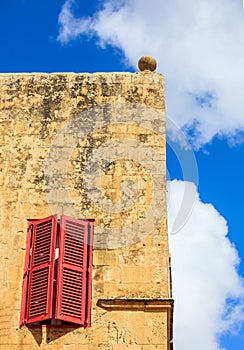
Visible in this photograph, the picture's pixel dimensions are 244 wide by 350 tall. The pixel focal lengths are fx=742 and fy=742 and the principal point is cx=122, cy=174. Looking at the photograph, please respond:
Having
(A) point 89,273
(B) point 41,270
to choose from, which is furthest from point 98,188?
(B) point 41,270

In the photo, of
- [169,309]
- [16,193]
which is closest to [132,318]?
[169,309]

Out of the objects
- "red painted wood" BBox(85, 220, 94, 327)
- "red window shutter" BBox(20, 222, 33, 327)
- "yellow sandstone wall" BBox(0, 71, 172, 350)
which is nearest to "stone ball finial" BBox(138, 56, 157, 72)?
"yellow sandstone wall" BBox(0, 71, 172, 350)

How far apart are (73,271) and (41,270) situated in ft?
1.57

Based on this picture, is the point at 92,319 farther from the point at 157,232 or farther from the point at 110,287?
the point at 157,232

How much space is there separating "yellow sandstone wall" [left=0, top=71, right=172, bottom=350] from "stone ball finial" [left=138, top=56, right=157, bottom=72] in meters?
0.22

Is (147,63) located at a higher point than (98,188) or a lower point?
higher

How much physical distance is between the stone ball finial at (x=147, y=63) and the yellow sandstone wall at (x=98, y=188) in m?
0.22

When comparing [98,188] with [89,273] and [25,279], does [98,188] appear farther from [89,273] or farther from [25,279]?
[25,279]

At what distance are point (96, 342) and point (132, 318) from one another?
63 centimetres

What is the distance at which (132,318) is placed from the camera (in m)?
10.8

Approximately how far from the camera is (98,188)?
11.9m

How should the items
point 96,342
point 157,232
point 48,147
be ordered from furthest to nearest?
point 48,147, point 157,232, point 96,342

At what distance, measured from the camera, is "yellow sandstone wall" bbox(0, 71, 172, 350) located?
424 inches

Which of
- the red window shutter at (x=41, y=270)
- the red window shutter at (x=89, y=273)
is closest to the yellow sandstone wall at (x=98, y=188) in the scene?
the red window shutter at (x=89, y=273)
